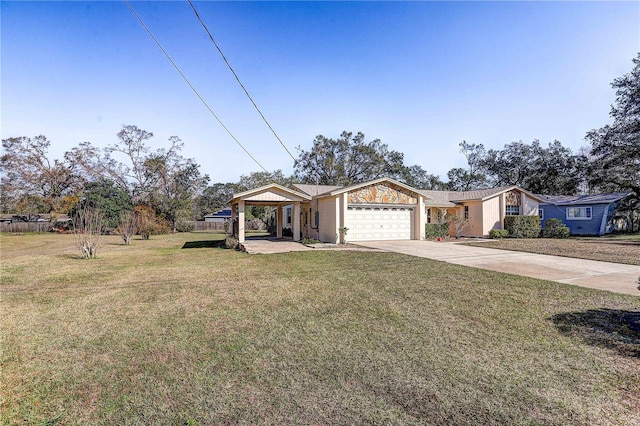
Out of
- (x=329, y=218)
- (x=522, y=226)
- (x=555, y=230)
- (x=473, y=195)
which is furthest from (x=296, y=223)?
(x=555, y=230)

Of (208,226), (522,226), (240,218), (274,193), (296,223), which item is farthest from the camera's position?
(208,226)

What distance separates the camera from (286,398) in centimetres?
282

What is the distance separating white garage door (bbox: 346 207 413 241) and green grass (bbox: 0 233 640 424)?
10.6 metres

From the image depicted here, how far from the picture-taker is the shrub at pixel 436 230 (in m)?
20.4

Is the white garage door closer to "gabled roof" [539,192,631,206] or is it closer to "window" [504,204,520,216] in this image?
"window" [504,204,520,216]

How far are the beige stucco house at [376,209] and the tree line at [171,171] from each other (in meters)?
15.6

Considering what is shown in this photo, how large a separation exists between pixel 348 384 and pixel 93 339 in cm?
355

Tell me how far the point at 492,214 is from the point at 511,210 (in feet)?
6.48

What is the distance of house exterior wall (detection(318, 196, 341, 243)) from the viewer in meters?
17.0

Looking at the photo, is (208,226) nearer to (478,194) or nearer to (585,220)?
(478,194)

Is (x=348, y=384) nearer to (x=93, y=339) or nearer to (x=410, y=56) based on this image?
(x=93, y=339)

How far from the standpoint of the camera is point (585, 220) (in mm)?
24453

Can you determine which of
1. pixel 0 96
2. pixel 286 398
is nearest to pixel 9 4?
pixel 0 96

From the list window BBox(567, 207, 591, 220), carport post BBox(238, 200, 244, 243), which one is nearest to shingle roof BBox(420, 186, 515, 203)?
window BBox(567, 207, 591, 220)
